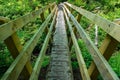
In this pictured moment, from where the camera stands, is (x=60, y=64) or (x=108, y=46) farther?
(x=60, y=64)

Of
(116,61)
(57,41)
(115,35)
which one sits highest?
(115,35)

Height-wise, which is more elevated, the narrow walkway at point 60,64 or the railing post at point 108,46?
the railing post at point 108,46

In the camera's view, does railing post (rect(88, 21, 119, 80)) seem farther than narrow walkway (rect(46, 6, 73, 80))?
No

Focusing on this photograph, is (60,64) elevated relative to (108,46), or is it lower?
lower

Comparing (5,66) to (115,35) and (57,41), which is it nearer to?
(57,41)

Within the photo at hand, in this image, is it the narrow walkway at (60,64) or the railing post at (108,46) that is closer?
the railing post at (108,46)

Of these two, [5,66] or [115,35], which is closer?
[115,35]

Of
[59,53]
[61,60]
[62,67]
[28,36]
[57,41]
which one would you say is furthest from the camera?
[28,36]

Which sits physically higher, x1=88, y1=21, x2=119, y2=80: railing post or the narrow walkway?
x1=88, y1=21, x2=119, y2=80: railing post

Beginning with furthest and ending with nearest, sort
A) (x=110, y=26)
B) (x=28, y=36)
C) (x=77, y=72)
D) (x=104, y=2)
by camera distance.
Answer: (x=104, y=2), (x=28, y=36), (x=77, y=72), (x=110, y=26)

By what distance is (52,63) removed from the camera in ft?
15.3

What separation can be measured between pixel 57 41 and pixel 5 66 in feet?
5.34

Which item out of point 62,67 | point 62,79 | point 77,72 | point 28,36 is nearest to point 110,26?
point 62,79

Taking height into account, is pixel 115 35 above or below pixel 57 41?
above
